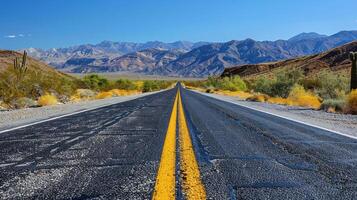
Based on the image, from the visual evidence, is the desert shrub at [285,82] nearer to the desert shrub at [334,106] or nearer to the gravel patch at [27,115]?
the desert shrub at [334,106]

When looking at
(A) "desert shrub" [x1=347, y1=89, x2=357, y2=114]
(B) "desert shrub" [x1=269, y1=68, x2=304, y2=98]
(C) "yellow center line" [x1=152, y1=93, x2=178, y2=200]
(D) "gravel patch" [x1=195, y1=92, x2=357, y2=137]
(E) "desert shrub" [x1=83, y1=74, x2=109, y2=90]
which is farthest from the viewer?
(E) "desert shrub" [x1=83, y1=74, x2=109, y2=90]

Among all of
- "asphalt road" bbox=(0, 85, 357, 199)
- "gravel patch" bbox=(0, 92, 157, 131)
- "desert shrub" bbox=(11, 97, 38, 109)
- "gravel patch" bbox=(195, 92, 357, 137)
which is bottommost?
"desert shrub" bbox=(11, 97, 38, 109)

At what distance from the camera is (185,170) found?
3902 millimetres

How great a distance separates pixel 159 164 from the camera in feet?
13.8

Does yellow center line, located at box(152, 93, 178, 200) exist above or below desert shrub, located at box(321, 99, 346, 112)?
above

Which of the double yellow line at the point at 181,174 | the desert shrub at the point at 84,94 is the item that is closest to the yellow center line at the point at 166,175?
the double yellow line at the point at 181,174

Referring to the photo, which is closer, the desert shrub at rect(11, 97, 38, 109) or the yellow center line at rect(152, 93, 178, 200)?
the yellow center line at rect(152, 93, 178, 200)

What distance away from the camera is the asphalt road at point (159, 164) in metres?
3.22

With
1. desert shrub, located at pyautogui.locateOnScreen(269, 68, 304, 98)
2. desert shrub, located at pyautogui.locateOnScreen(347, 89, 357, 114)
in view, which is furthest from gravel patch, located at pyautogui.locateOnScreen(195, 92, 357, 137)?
desert shrub, located at pyautogui.locateOnScreen(269, 68, 304, 98)

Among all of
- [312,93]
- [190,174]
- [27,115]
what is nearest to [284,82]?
[312,93]

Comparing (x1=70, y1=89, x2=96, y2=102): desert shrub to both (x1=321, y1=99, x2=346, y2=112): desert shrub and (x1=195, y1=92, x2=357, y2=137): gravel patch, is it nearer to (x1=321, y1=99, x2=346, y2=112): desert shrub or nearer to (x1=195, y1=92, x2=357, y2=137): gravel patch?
(x1=321, y1=99, x2=346, y2=112): desert shrub

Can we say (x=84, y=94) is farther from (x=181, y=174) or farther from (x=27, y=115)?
(x=181, y=174)

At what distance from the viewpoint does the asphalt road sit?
3217 millimetres

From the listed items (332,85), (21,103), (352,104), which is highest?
(332,85)
